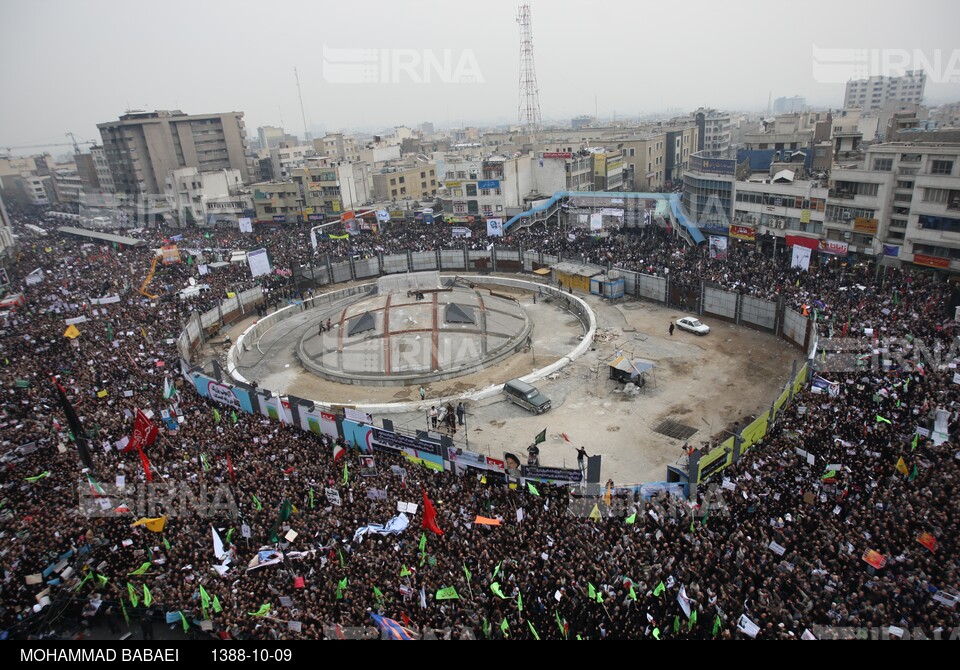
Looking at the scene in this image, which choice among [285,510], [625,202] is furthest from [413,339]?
[625,202]

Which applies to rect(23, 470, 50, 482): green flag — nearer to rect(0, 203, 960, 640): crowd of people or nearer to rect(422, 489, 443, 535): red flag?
rect(0, 203, 960, 640): crowd of people

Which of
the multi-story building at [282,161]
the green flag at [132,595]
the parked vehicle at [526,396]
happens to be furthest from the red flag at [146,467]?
the multi-story building at [282,161]

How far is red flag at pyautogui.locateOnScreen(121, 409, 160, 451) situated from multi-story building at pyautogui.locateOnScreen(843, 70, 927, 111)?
14969 cm

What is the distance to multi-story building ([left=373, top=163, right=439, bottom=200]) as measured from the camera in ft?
260

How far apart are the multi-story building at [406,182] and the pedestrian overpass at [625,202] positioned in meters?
21.6

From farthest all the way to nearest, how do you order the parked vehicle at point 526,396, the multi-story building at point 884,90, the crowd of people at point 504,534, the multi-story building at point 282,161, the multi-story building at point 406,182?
1. the multi-story building at point 884,90
2. the multi-story building at point 282,161
3. the multi-story building at point 406,182
4. the parked vehicle at point 526,396
5. the crowd of people at point 504,534

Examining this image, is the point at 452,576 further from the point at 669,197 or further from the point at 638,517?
the point at 669,197

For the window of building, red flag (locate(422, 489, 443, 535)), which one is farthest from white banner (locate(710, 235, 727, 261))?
red flag (locate(422, 489, 443, 535))

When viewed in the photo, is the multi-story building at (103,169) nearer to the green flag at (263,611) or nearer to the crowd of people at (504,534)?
the crowd of people at (504,534)

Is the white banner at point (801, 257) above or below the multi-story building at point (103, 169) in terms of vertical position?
below

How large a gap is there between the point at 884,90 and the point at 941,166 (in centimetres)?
13221

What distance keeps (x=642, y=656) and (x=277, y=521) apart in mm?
11818

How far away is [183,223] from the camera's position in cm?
8525

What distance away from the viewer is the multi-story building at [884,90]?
130m
